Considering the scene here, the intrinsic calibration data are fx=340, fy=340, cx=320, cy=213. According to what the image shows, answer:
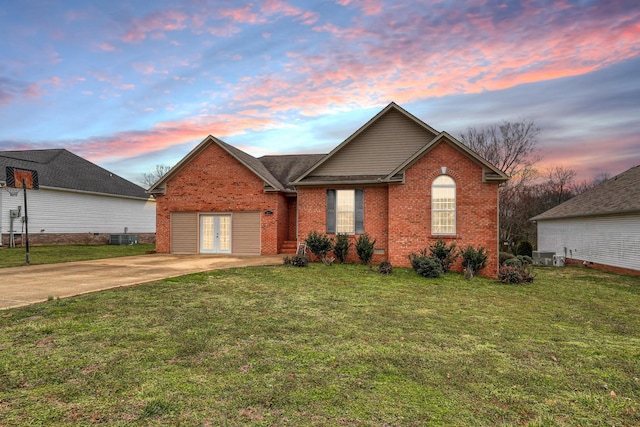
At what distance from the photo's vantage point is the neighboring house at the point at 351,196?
1488cm

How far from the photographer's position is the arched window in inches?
592

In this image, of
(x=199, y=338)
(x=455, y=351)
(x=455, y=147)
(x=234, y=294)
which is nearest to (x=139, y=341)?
(x=199, y=338)

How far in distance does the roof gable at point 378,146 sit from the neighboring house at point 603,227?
399 inches

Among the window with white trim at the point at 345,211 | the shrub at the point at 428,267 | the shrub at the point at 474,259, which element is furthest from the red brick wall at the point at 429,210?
the shrub at the point at 428,267

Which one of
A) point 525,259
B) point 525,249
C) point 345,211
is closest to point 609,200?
point 525,259

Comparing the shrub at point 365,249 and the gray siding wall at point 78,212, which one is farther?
the gray siding wall at point 78,212

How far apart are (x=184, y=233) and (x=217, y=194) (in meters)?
3.24

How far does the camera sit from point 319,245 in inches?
655

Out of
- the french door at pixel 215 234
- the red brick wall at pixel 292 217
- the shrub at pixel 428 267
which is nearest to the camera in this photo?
the shrub at pixel 428 267

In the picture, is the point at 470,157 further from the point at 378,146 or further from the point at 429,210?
the point at 378,146

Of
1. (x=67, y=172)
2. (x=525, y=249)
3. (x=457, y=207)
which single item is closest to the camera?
(x=457, y=207)

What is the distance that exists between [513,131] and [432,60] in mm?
26593

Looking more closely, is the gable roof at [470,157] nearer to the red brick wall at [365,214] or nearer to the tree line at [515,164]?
the red brick wall at [365,214]

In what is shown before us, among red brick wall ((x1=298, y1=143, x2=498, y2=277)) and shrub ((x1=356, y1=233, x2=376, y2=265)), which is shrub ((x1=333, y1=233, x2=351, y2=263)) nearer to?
shrub ((x1=356, y1=233, x2=376, y2=265))
